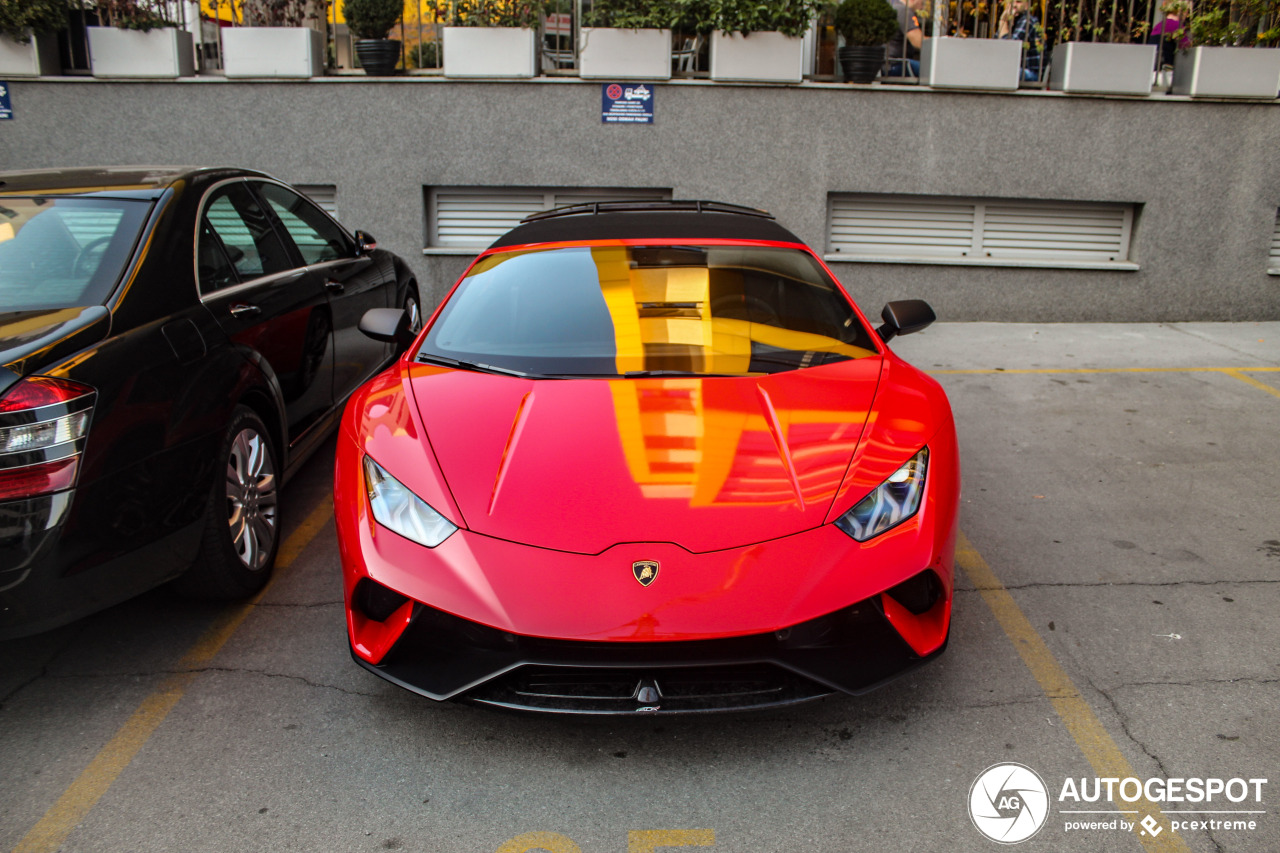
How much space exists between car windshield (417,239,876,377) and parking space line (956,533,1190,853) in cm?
107

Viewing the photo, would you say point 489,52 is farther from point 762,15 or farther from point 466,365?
point 466,365

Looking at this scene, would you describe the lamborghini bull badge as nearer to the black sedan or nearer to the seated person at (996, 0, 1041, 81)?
the black sedan

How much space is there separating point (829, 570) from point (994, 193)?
7338mm

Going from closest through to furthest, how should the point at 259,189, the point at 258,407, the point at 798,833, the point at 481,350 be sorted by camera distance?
the point at 798,833
the point at 481,350
the point at 258,407
the point at 259,189

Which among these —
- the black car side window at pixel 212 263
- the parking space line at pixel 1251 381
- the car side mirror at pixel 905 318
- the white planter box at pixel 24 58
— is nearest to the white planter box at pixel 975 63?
the parking space line at pixel 1251 381

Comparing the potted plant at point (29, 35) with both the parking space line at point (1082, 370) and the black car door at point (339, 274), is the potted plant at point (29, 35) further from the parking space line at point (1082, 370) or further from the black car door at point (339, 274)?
the parking space line at point (1082, 370)

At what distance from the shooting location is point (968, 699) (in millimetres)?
2936

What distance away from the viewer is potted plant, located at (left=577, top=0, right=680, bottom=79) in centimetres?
847

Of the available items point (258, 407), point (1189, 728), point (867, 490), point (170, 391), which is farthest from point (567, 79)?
point (1189, 728)

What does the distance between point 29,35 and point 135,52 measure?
98cm

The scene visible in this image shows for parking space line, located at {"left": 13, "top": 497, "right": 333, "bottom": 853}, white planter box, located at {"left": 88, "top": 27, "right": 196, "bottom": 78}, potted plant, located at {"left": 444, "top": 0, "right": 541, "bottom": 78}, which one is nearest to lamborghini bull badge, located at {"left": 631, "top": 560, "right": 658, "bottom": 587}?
parking space line, located at {"left": 13, "top": 497, "right": 333, "bottom": 853}

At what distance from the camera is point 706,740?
8.98 ft

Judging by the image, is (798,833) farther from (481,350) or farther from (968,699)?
(481,350)

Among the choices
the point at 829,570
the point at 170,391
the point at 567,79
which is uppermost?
the point at 567,79
